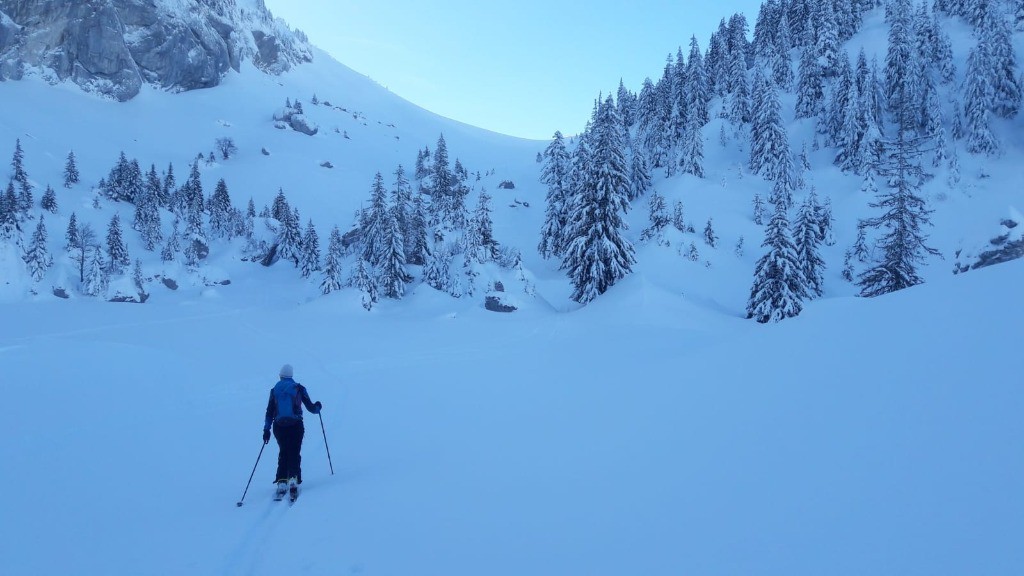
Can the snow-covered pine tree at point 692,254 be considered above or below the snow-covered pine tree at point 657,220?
below

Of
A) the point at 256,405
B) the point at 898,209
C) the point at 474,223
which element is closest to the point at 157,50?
the point at 474,223

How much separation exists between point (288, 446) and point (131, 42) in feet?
445

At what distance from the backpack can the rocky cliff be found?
388 ft

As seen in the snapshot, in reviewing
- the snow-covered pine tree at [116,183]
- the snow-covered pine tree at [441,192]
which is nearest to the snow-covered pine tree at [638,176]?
the snow-covered pine tree at [441,192]

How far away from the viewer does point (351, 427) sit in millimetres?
11188

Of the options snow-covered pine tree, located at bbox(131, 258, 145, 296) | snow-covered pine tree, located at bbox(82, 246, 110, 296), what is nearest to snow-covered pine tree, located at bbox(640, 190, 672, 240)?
snow-covered pine tree, located at bbox(131, 258, 145, 296)

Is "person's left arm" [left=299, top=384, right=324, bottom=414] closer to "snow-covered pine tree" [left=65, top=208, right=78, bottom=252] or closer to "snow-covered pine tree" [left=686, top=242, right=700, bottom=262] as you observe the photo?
"snow-covered pine tree" [left=686, top=242, right=700, bottom=262]

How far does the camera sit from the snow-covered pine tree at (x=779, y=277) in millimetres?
25141

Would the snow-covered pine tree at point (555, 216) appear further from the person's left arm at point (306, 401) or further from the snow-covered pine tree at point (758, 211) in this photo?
the person's left arm at point (306, 401)

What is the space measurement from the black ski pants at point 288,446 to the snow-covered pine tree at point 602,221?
79.1ft

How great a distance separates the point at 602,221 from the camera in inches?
1185

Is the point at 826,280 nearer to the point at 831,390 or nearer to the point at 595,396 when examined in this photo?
the point at 595,396

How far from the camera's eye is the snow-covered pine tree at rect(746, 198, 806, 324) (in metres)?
25.1

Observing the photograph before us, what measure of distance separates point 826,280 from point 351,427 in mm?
39907
